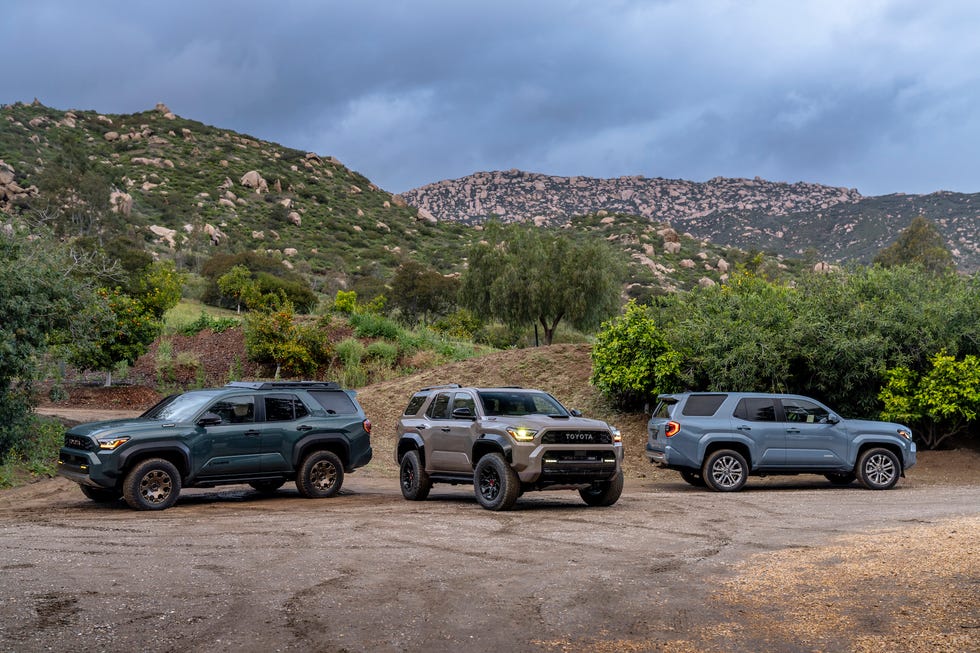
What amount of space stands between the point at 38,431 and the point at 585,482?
1235 centimetres

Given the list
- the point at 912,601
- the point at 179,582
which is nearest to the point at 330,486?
the point at 179,582

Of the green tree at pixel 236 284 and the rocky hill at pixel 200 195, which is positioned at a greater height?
the rocky hill at pixel 200 195

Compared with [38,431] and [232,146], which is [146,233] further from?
[38,431]

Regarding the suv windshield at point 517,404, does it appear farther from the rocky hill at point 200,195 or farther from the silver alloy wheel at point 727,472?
the rocky hill at point 200,195

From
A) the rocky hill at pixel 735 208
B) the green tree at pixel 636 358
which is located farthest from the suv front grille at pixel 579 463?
the rocky hill at pixel 735 208

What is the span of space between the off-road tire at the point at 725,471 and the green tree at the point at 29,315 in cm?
1209

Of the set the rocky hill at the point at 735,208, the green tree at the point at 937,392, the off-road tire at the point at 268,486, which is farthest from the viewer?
the rocky hill at the point at 735,208

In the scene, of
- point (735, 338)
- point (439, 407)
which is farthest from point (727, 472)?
point (439, 407)

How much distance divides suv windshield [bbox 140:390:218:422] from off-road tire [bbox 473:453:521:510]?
4382 millimetres

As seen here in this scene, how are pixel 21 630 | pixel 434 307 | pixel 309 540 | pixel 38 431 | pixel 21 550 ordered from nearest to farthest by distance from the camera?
pixel 21 630, pixel 21 550, pixel 309 540, pixel 38 431, pixel 434 307

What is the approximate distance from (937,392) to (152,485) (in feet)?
52.1

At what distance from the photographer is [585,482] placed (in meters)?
13.1

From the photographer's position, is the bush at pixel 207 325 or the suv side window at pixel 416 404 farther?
the bush at pixel 207 325

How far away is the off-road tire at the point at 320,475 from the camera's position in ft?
47.8
